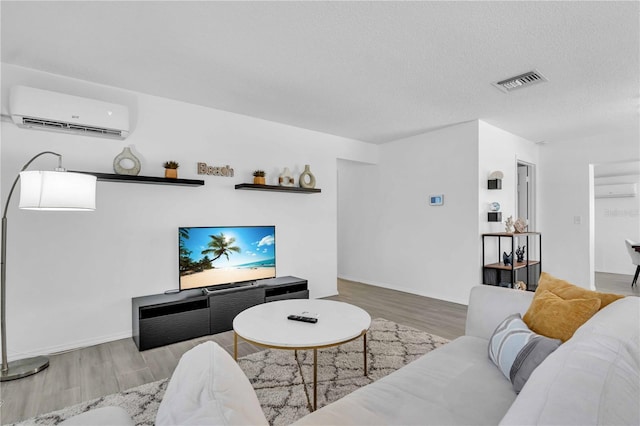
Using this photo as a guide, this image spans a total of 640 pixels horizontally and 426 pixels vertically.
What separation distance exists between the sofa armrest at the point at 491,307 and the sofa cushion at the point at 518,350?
24 cm

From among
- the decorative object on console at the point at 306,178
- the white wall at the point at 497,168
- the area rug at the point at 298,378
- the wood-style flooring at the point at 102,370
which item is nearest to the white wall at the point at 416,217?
the white wall at the point at 497,168

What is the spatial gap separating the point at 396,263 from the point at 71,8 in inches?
193

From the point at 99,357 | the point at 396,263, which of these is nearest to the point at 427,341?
the point at 396,263

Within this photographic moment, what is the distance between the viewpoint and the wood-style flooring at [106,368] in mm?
2131

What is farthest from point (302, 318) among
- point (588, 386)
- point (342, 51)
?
point (342, 51)

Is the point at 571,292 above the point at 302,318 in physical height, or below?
above

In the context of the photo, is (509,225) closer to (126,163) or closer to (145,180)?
(145,180)

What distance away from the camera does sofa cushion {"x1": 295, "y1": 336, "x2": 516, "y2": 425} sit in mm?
1202

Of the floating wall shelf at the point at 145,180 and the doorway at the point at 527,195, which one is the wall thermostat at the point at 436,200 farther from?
the floating wall shelf at the point at 145,180

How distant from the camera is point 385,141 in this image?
5512 mm

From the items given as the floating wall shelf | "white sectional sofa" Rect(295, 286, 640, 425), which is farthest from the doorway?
the floating wall shelf

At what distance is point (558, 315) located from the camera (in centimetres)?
157

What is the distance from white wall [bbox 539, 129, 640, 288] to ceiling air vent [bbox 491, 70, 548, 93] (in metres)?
3.13

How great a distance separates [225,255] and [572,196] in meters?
5.66
